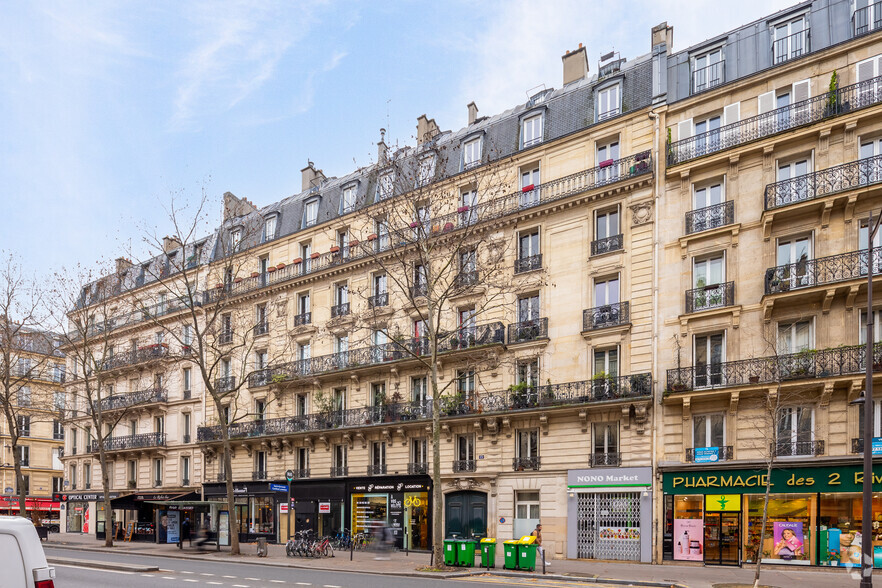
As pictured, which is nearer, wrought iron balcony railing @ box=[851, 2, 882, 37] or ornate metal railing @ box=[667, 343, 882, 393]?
ornate metal railing @ box=[667, 343, 882, 393]

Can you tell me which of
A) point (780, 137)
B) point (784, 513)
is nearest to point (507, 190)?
point (780, 137)

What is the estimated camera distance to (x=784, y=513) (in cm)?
2359

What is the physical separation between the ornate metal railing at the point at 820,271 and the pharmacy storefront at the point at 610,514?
7713 millimetres

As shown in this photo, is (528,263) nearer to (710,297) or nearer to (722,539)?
(710,297)

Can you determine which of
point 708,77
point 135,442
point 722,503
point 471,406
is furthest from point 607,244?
point 135,442

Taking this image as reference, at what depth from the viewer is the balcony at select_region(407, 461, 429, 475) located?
32375mm

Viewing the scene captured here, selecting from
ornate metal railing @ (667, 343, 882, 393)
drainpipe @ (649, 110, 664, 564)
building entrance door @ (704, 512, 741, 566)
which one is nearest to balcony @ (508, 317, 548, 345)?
drainpipe @ (649, 110, 664, 564)

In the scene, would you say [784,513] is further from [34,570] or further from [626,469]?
[34,570]

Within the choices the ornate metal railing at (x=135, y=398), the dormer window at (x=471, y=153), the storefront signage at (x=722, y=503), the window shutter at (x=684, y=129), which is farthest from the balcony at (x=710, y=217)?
the ornate metal railing at (x=135, y=398)

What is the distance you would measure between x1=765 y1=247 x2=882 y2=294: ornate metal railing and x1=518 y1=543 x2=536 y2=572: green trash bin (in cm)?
1118

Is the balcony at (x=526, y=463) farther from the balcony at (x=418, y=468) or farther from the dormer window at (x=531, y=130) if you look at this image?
the dormer window at (x=531, y=130)

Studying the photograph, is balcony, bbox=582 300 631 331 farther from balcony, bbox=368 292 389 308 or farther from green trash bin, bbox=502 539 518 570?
balcony, bbox=368 292 389 308

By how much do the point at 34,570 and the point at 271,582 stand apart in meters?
14.3

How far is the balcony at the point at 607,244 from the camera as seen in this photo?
28.5m
